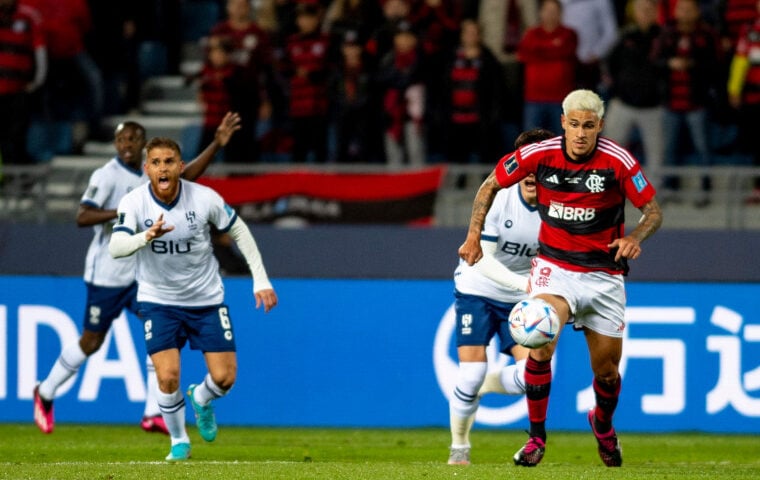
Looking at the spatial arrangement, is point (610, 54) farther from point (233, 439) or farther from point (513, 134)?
point (233, 439)

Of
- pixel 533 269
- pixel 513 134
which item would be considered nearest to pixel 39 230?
pixel 513 134

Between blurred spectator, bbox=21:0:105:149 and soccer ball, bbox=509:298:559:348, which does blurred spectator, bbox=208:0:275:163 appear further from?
soccer ball, bbox=509:298:559:348

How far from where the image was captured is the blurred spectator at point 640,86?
1456 cm

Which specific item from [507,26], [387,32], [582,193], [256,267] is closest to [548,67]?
[507,26]

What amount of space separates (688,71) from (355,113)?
322 centimetres

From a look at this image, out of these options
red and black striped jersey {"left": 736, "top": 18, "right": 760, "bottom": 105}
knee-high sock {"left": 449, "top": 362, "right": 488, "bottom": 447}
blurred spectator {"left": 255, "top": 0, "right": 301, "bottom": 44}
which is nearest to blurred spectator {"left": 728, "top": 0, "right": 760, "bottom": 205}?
red and black striped jersey {"left": 736, "top": 18, "right": 760, "bottom": 105}

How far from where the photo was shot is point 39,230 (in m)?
13.2

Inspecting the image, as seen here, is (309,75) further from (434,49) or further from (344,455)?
(344,455)

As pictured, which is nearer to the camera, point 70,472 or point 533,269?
point 70,472

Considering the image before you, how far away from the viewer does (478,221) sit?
8.90 meters

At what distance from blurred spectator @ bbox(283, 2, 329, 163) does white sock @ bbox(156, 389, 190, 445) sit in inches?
219

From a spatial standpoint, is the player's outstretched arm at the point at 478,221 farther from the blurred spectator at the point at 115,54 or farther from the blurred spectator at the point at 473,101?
the blurred spectator at the point at 115,54

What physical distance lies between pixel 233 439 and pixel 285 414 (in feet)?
3.72

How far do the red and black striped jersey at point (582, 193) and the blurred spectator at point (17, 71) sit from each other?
790cm
